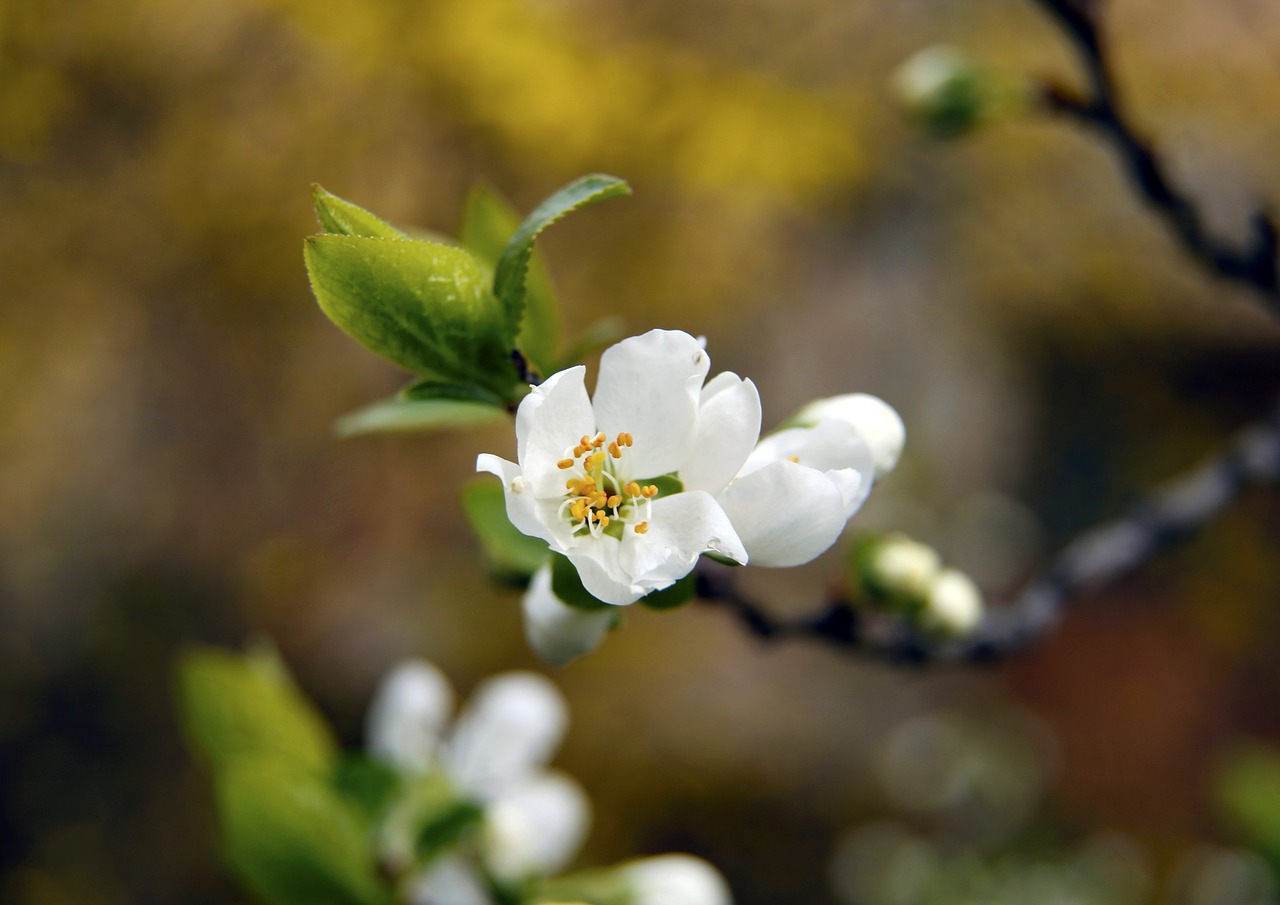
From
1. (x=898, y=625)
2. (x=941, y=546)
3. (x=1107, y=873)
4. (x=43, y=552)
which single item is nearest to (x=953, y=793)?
(x=1107, y=873)

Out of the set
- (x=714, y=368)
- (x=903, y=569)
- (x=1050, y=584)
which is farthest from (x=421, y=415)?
(x=714, y=368)

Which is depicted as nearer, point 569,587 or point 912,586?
point 569,587

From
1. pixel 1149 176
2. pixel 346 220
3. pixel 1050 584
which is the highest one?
pixel 1149 176

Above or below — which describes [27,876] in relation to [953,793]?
below

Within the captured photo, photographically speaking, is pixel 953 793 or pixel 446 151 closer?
pixel 446 151

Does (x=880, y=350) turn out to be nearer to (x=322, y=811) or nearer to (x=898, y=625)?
(x=898, y=625)

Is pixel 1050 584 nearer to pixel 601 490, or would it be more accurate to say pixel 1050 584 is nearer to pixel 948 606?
pixel 948 606

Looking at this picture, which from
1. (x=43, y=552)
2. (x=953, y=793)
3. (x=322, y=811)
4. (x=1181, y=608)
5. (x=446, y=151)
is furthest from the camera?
(x=1181, y=608)
